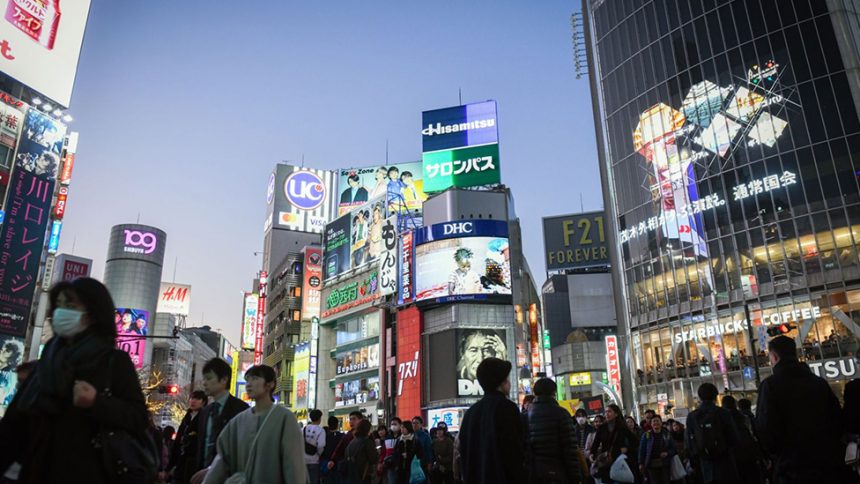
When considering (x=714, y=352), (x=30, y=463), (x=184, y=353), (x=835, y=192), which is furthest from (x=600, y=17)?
(x=184, y=353)

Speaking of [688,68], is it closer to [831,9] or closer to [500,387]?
[831,9]

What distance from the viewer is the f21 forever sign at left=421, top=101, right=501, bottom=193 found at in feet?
168

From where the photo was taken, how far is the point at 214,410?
591cm

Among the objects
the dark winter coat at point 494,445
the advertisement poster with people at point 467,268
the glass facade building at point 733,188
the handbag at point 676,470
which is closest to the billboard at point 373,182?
the advertisement poster with people at point 467,268

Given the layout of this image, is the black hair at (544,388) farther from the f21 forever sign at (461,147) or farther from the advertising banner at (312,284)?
the advertising banner at (312,284)

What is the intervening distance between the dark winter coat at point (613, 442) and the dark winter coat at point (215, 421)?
18.9 ft

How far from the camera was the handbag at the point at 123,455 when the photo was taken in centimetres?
276

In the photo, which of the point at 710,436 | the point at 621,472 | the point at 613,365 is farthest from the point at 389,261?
the point at 710,436

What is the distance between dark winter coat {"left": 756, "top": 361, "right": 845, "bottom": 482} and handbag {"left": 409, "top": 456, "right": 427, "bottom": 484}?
7791 mm

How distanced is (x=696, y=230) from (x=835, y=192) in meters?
8.24

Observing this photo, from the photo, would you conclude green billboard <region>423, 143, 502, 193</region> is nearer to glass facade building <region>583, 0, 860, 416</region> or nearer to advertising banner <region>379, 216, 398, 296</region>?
advertising banner <region>379, 216, 398, 296</region>

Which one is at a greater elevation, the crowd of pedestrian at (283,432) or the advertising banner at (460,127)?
the advertising banner at (460,127)

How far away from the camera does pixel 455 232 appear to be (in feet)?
147

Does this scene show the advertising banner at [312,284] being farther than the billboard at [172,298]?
No
